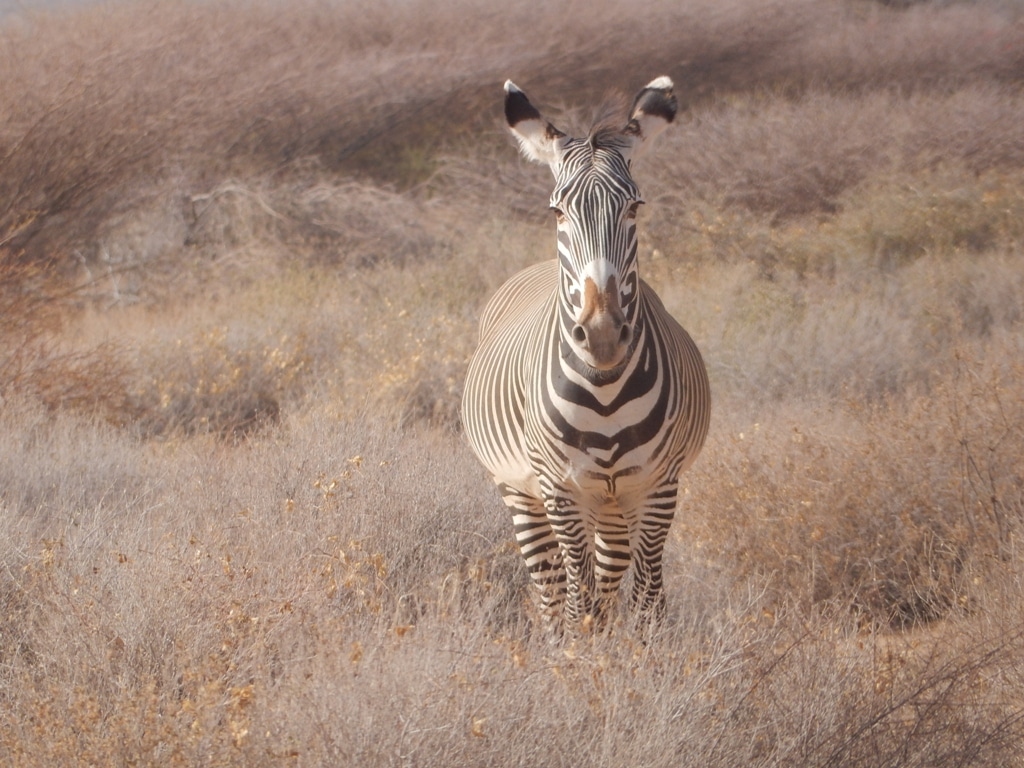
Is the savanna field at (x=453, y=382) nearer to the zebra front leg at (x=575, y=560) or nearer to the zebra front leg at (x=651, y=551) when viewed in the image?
the zebra front leg at (x=651, y=551)

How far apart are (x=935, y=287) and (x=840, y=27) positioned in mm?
10902

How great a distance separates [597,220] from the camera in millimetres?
3723

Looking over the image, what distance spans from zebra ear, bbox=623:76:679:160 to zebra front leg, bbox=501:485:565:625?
1.46 metres

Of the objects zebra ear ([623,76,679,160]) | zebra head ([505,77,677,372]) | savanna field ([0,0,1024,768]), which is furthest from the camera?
zebra ear ([623,76,679,160])

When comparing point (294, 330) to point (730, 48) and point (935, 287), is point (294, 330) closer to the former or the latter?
point (935, 287)

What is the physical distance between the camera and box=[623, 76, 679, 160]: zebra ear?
13.9 feet

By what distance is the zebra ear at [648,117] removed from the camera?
424cm

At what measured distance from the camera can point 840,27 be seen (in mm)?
19453

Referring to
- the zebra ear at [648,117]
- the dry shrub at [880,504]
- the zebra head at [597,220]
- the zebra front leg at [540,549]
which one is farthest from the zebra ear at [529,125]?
the dry shrub at [880,504]

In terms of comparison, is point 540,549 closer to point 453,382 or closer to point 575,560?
point 575,560

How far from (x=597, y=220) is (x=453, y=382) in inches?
193

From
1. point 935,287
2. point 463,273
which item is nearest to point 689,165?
point 463,273

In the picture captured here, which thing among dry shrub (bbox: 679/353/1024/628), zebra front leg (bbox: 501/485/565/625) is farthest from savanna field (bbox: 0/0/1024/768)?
zebra front leg (bbox: 501/485/565/625)

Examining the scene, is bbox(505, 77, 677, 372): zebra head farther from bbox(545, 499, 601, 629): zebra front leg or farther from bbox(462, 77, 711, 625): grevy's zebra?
bbox(545, 499, 601, 629): zebra front leg
